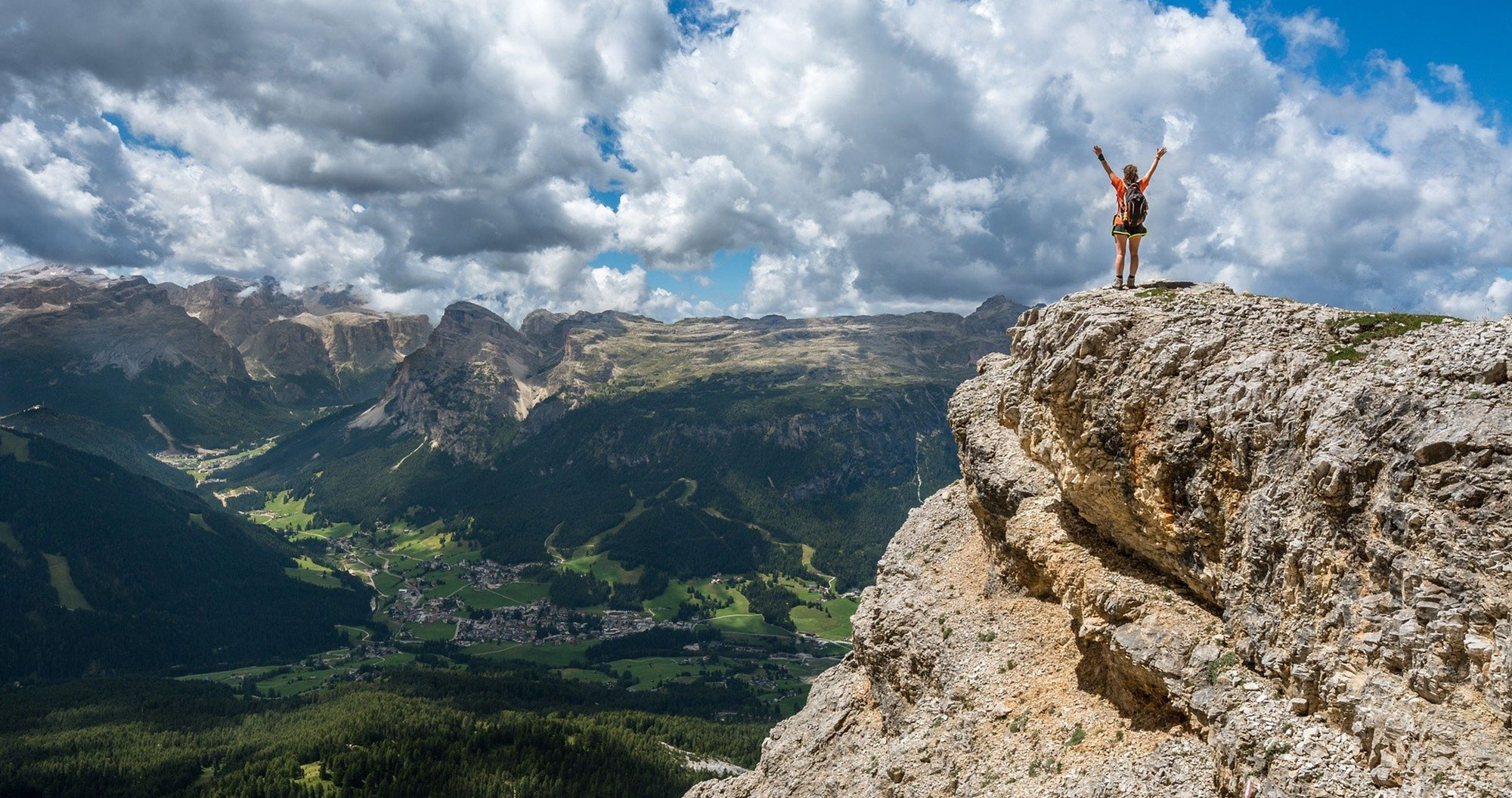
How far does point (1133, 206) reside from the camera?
3200 centimetres

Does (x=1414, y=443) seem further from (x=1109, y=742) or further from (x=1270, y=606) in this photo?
(x=1109, y=742)

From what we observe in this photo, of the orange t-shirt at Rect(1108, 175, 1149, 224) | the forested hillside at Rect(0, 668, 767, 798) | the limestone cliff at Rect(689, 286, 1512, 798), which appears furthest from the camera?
the forested hillside at Rect(0, 668, 767, 798)

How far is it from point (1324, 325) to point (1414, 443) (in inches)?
263

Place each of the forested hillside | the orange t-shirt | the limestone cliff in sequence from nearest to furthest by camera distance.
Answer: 1. the limestone cliff
2. the orange t-shirt
3. the forested hillside

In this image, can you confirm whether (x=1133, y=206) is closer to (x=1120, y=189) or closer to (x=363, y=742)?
(x=1120, y=189)

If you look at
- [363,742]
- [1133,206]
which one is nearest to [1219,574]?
[1133,206]

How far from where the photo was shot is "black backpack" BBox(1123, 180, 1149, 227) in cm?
3161

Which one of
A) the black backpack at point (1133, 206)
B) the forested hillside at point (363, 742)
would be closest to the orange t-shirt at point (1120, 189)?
the black backpack at point (1133, 206)

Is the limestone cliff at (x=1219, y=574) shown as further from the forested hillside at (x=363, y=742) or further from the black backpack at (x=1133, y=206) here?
the forested hillside at (x=363, y=742)

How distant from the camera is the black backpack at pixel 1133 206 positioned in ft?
104

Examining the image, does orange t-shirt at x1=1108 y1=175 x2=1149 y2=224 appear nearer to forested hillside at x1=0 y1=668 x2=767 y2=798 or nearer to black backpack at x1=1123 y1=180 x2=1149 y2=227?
black backpack at x1=1123 y1=180 x2=1149 y2=227

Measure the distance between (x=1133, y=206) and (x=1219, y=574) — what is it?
15.6 meters

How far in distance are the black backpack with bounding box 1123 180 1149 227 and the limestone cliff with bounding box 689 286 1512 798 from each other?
120 inches

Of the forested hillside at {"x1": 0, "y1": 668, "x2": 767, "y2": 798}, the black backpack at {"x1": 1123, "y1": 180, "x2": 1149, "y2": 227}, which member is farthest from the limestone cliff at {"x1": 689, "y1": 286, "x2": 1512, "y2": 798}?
the forested hillside at {"x1": 0, "y1": 668, "x2": 767, "y2": 798}
